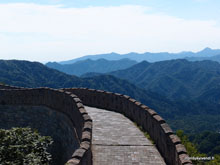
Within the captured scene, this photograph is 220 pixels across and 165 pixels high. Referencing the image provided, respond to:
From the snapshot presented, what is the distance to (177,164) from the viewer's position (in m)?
9.92

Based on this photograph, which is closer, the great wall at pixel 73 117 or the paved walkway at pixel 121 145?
the great wall at pixel 73 117

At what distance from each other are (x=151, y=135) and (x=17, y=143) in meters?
6.32

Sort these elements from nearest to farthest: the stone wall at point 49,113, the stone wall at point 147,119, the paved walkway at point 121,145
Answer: the stone wall at point 147,119, the paved walkway at point 121,145, the stone wall at point 49,113

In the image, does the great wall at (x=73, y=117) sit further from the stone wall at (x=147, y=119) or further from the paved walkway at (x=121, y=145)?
the paved walkway at (x=121, y=145)

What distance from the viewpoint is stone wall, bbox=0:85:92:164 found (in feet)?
54.0

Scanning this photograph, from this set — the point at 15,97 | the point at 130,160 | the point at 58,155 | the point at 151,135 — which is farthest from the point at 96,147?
the point at 15,97

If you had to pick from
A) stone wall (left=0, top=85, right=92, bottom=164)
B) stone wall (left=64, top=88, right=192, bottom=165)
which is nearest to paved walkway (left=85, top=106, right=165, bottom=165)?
stone wall (left=64, top=88, right=192, bottom=165)

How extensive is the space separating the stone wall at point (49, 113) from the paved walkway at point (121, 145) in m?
1.38

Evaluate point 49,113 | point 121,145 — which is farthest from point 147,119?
point 49,113

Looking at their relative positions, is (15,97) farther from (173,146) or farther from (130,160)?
(173,146)

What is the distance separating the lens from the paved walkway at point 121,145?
1147 cm

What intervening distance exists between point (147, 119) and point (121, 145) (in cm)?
242

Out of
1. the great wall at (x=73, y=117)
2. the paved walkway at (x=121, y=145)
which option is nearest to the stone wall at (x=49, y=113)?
the great wall at (x=73, y=117)

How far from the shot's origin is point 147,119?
14.9m
